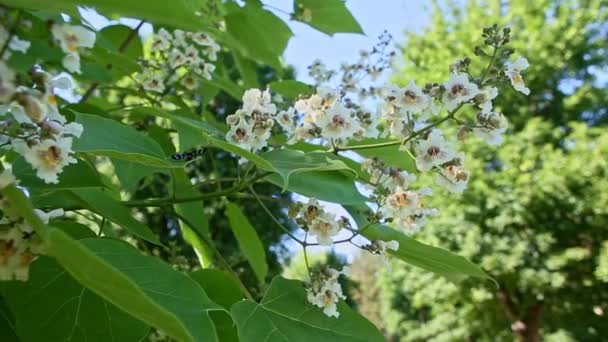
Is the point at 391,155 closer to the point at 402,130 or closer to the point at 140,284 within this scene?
the point at 402,130

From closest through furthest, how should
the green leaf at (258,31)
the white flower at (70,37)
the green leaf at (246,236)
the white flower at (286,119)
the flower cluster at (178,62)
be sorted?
the white flower at (70,37) → the white flower at (286,119) → the green leaf at (246,236) → the green leaf at (258,31) → the flower cluster at (178,62)

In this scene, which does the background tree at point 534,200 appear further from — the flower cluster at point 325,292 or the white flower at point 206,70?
the flower cluster at point 325,292

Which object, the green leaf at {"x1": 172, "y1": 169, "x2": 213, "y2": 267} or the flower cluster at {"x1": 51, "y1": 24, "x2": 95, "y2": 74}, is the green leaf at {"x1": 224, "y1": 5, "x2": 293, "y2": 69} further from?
the flower cluster at {"x1": 51, "y1": 24, "x2": 95, "y2": 74}

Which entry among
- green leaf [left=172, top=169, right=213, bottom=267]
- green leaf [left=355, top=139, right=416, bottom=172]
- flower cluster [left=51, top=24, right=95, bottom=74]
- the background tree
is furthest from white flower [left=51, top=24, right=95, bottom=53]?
the background tree

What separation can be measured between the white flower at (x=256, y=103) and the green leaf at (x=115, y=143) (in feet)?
0.50

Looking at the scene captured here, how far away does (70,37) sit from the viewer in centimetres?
50

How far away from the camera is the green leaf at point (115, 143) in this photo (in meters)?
0.58

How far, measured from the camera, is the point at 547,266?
24.6 feet

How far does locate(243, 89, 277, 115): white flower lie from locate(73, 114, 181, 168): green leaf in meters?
0.15

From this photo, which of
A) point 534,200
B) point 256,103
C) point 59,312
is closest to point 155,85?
point 256,103

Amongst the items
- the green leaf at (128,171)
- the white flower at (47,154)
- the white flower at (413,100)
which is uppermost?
the white flower at (413,100)

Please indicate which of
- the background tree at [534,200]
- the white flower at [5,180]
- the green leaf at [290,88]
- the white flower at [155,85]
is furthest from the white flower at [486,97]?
the background tree at [534,200]

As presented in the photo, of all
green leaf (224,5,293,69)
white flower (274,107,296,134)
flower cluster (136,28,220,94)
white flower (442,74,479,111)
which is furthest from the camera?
flower cluster (136,28,220,94)

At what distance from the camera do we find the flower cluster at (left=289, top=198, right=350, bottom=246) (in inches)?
32.1
